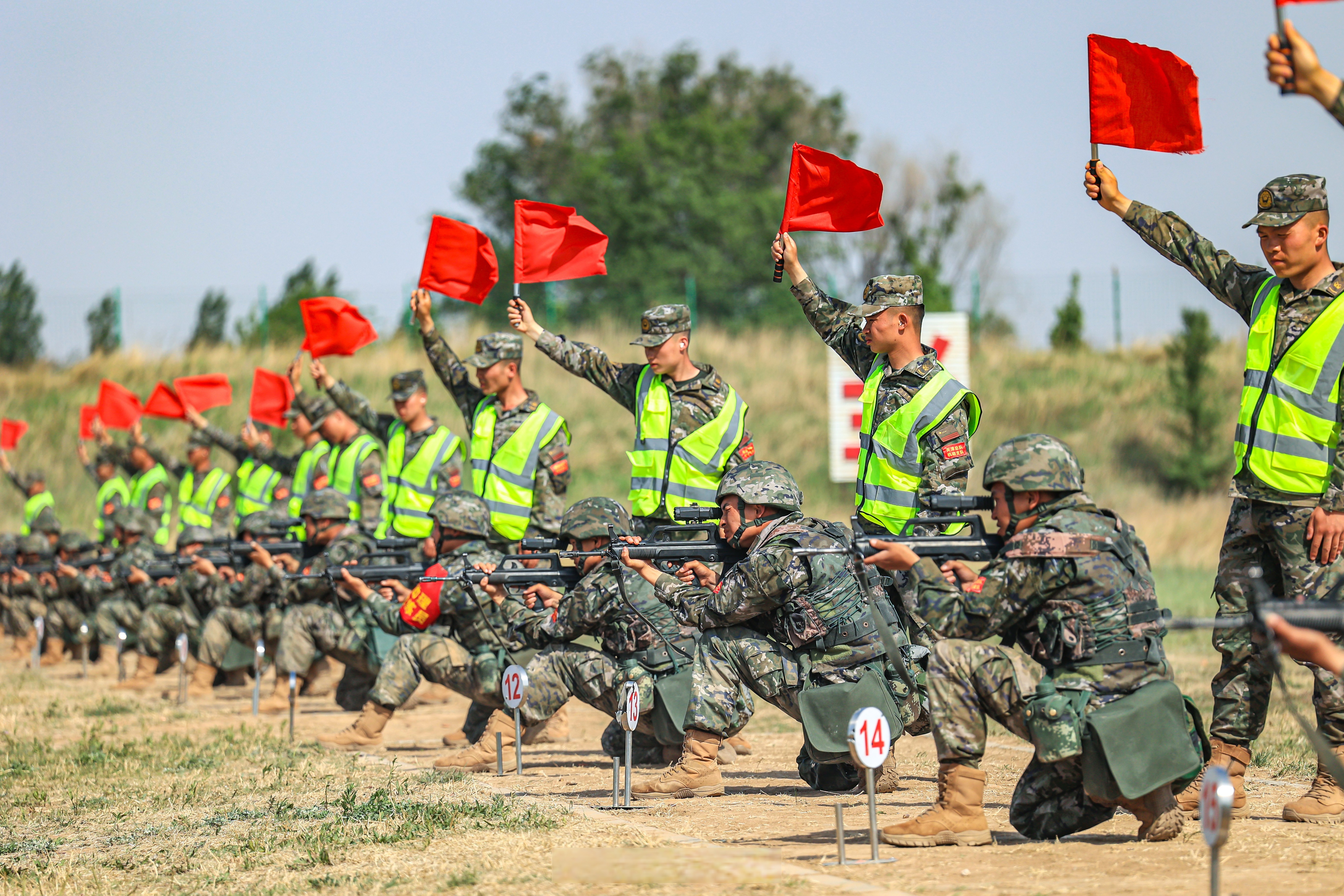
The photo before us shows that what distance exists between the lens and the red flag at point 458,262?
12992 millimetres

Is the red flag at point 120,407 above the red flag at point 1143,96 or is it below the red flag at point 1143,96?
below

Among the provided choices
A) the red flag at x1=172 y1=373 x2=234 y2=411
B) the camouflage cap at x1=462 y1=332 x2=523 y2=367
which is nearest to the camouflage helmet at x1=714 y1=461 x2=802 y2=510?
the camouflage cap at x1=462 y1=332 x2=523 y2=367

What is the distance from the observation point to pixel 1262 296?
7.30m

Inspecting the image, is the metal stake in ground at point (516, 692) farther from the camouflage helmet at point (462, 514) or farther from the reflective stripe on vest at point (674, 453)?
the camouflage helmet at point (462, 514)

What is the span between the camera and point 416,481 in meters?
12.8

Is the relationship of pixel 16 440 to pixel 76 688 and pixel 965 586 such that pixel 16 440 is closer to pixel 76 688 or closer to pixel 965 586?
pixel 76 688

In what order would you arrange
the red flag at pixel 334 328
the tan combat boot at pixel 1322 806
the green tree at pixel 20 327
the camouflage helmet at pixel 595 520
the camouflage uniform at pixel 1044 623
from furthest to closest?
the green tree at pixel 20 327 < the red flag at pixel 334 328 < the camouflage helmet at pixel 595 520 < the tan combat boot at pixel 1322 806 < the camouflage uniform at pixel 1044 623

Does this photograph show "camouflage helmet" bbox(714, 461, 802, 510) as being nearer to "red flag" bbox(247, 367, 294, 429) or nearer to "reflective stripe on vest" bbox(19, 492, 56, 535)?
"red flag" bbox(247, 367, 294, 429)

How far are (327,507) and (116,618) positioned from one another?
5.49 metres

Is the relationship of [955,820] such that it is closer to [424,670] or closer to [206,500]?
[424,670]

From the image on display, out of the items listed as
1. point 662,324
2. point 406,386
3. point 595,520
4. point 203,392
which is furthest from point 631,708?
point 203,392

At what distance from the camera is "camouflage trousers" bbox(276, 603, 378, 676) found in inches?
487

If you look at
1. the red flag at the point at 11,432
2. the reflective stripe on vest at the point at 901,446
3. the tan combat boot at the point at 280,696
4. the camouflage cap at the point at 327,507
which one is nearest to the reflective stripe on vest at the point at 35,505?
the red flag at the point at 11,432

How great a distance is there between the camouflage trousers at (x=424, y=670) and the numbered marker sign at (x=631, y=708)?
226cm
